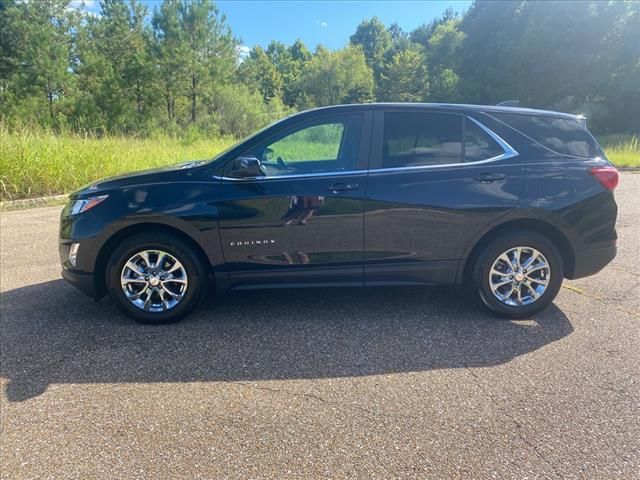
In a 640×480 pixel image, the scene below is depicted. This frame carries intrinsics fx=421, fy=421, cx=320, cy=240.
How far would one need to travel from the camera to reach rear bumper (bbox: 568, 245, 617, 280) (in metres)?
3.63

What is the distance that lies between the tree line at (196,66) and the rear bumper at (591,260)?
26.4m

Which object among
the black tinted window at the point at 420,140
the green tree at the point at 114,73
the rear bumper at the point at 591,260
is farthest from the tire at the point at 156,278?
the green tree at the point at 114,73

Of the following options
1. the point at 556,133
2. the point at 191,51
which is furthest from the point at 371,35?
the point at 556,133

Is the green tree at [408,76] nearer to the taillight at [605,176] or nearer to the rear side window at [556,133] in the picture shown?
the rear side window at [556,133]

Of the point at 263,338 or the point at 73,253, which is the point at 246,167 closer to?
the point at 263,338

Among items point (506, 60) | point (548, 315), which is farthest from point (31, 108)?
point (506, 60)

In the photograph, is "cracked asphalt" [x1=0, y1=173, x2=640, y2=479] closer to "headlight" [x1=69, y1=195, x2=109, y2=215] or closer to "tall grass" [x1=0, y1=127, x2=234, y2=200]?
"headlight" [x1=69, y1=195, x2=109, y2=215]

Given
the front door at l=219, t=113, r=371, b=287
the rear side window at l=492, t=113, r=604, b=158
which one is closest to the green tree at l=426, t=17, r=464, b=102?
the rear side window at l=492, t=113, r=604, b=158

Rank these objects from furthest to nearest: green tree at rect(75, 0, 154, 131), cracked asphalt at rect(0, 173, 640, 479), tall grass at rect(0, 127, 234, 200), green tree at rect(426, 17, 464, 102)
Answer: green tree at rect(426, 17, 464, 102) < green tree at rect(75, 0, 154, 131) < tall grass at rect(0, 127, 234, 200) < cracked asphalt at rect(0, 173, 640, 479)

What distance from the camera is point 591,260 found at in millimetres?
3648

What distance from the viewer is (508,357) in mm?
3094

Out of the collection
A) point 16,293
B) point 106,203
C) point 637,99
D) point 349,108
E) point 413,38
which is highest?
point 413,38

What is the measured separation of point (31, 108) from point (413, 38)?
267 feet

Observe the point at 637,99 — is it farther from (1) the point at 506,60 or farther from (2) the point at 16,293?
(2) the point at 16,293
